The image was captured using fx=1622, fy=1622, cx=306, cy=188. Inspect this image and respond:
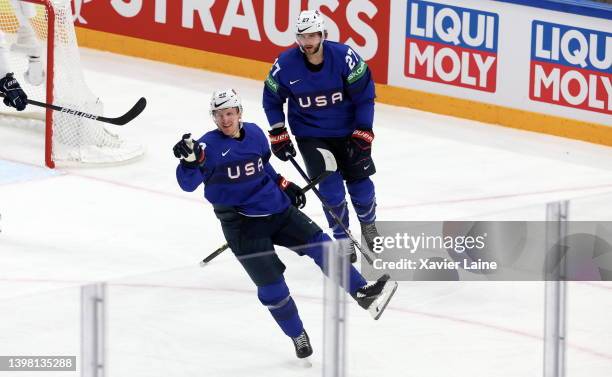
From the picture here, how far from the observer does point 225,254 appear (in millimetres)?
8148

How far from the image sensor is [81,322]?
450 cm

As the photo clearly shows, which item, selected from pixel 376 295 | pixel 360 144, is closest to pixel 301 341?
pixel 376 295

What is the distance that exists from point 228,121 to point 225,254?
163 centimetres

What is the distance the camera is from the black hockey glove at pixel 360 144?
784 cm

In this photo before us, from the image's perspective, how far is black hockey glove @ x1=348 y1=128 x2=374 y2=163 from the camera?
25.7 ft

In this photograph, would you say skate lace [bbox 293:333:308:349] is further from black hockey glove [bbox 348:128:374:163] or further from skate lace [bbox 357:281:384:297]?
black hockey glove [bbox 348:128:374:163]

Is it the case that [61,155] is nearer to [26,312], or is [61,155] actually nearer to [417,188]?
[417,188]

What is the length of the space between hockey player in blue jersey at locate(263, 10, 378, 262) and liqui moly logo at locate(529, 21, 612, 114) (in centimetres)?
274

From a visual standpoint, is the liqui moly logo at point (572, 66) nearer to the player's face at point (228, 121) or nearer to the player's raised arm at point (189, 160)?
the player's face at point (228, 121)

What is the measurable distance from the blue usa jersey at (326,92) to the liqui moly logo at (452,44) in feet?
9.67

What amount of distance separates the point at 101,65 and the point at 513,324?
7.44m

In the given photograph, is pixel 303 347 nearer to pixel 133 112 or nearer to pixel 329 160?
pixel 329 160

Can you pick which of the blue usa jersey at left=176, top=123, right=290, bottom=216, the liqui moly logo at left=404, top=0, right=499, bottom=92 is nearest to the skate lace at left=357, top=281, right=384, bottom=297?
the blue usa jersey at left=176, top=123, right=290, bottom=216

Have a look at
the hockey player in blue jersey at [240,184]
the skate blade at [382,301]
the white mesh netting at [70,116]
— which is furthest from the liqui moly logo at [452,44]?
the skate blade at [382,301]
